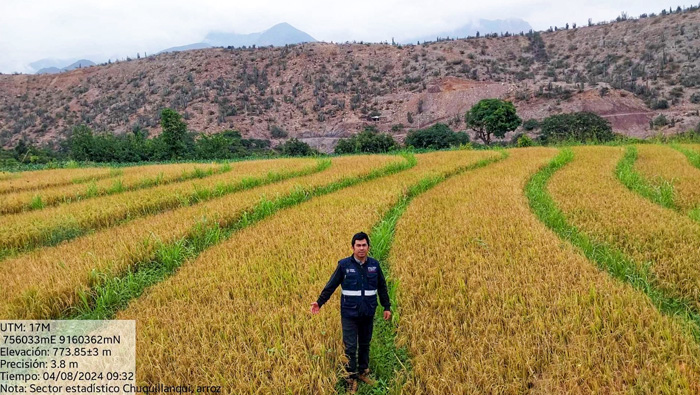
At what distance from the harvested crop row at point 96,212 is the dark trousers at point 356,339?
307 inches

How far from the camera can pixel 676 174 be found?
12.2 meters

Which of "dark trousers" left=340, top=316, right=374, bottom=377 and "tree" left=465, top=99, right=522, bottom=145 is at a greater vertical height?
"tree" left=465, top=99, right=522, bottom=145

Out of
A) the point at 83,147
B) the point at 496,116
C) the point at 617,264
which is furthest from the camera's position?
the point at 496,116

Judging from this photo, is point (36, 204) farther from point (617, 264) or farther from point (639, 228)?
point (639, 228)

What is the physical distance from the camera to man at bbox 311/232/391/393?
11.3ft

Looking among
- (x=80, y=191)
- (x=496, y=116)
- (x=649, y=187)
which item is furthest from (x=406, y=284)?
(x=496, y=116)

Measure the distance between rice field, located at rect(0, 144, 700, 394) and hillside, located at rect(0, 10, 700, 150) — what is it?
44.6m

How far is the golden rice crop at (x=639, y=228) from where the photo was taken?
504 centimetres

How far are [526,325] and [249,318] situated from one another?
2.95 m

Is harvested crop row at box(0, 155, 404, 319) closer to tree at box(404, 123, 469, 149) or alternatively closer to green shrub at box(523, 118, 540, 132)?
tree at box(404, 123, 469, 149)

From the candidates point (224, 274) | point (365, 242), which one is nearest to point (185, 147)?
point (224, 274)

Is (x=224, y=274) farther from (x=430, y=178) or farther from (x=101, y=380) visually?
(x=430, y=178)

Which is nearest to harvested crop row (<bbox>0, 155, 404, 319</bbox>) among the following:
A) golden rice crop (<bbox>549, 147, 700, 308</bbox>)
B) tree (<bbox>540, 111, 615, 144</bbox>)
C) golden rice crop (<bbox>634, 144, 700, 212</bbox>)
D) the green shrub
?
golden rice crop (<bbox>549, 147, 700, 308</bbox>)

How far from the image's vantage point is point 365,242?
3.38 meters
